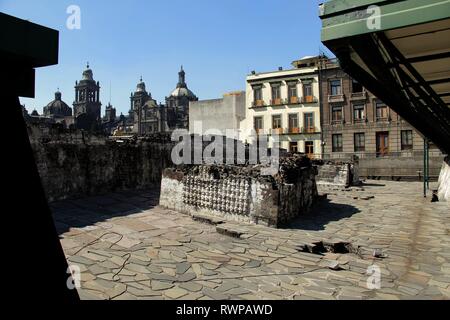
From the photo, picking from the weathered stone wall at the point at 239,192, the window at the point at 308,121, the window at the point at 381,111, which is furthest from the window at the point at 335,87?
the weathered stone wall at the point at 239,192

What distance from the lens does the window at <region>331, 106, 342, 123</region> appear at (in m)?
36.1

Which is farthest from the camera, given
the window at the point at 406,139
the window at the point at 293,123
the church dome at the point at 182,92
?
the church dome at the point at 182,92

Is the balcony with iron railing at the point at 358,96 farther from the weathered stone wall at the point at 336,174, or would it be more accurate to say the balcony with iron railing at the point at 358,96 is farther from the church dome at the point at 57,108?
the church dome at the point at 57,108

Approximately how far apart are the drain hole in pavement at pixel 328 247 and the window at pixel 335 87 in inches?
1223

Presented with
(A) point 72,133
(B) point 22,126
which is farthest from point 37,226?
(A) point 72,133

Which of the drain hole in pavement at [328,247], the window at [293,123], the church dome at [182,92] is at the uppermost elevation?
the church dome at [182,92]

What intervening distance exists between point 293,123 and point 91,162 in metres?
28.8

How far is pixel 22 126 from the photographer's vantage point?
6.02 ft

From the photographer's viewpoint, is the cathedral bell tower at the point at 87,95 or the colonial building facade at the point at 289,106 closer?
the colonial building facade at the point at 289,106

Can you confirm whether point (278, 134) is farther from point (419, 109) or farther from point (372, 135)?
point (419, 109)

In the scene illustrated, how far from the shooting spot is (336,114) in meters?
36.3

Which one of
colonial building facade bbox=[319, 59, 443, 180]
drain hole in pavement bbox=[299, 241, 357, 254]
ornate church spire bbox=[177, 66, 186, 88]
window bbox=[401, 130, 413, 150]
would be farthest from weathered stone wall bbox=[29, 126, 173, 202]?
ornate church spire bbox=[177, 66, 186, 88]

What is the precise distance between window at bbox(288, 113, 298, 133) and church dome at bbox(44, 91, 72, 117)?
69.9 metres

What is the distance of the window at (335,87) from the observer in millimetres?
36062
